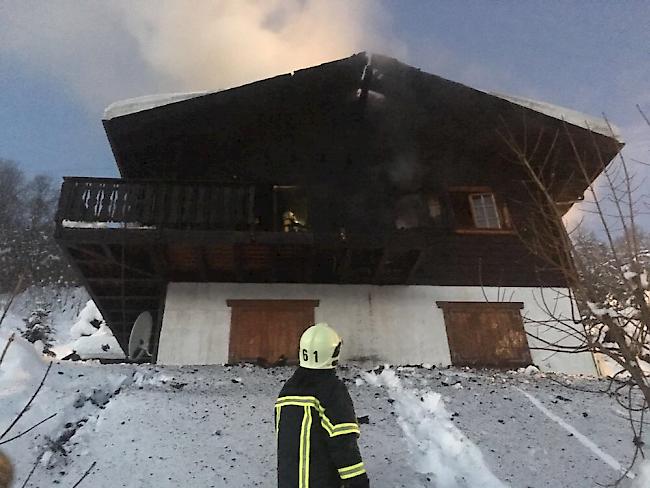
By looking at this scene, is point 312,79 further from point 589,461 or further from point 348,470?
point 348,470

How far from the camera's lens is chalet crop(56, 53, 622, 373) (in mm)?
11195

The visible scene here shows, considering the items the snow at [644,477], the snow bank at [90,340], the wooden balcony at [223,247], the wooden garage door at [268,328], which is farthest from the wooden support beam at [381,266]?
the snow bank at [90,340]

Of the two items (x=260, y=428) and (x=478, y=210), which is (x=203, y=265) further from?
(x=478, y=210)

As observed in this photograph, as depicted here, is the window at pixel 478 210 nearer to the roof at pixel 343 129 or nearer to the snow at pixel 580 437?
the roof at pixel 343 129

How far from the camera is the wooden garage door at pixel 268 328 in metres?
11.6

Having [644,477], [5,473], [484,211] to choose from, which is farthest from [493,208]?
[5,473]

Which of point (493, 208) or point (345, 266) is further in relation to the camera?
point (493, 208)

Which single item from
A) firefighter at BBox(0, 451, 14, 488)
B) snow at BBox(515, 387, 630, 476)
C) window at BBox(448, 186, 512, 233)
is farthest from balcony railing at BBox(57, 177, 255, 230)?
firefighter at BBox(0, 451, 14, 488)

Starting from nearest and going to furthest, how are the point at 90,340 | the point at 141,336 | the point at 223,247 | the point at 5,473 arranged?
the point at 5,473 → the point at 223,247 → the point at 141,336 → the point at 90,340

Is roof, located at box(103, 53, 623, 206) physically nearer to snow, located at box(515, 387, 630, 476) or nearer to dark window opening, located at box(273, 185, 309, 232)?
dark window opening, located at box(273, 185, 309, 232)

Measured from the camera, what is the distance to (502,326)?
1227 centimetres

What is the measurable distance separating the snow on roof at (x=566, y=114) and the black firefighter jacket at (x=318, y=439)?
1076cm

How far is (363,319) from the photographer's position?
12.1 meters

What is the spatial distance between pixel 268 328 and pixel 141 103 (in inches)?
213
